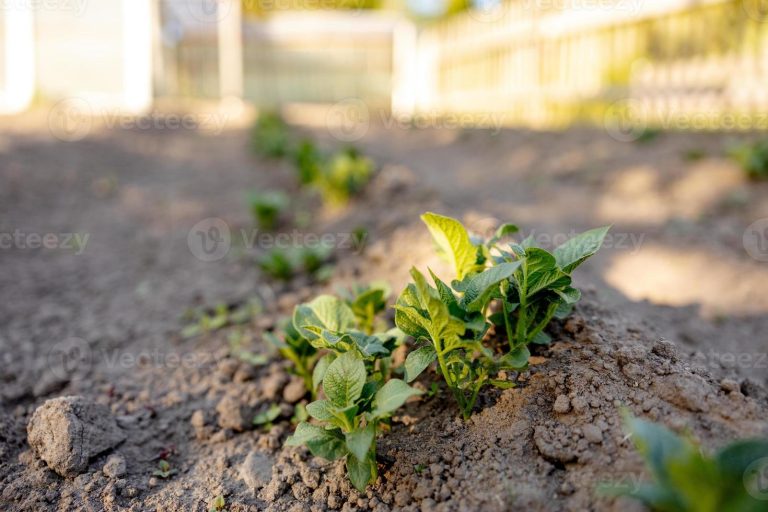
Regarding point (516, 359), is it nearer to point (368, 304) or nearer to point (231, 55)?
point (368, 304)

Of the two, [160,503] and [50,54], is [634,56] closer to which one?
[160,503]

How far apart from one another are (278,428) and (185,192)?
12.6ft

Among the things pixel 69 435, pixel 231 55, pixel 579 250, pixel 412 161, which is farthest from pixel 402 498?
pixel 231 55

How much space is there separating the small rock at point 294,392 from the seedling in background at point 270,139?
4435mm

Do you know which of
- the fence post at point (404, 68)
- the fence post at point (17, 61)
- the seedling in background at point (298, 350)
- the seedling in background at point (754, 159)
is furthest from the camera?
the fence post at point (404, 68)

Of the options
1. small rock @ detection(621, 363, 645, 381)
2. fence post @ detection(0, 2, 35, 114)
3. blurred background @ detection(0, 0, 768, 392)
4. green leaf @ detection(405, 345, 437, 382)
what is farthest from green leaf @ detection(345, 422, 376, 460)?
fence post @ detection(0, 2, 35, 114)

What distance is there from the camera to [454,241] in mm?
1775

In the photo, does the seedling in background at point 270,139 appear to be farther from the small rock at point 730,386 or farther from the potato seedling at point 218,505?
the small rock at point 730,386

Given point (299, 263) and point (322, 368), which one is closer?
point (322, 368)

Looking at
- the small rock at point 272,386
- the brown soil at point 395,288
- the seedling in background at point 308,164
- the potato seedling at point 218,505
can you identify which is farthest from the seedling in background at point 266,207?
the potato seedling at point 218,505

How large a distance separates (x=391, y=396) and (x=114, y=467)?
3.06 feet

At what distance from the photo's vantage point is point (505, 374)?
176 centimetres

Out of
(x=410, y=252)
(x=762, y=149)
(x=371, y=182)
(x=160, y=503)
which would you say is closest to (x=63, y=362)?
(x=160, y=503)

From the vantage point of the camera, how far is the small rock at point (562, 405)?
1591 millimetres
